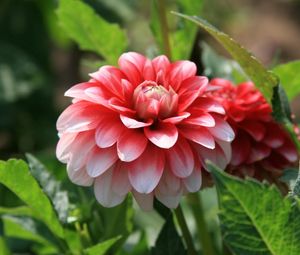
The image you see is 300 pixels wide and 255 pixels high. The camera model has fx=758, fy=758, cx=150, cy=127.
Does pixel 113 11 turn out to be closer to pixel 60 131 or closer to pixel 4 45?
pixel 4 45

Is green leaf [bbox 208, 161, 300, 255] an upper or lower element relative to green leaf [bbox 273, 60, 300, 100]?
lower

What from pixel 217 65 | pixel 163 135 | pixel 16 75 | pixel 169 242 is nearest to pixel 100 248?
pixel 169 242

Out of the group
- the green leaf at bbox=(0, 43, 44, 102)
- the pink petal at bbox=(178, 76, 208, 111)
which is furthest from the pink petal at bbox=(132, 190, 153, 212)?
the green leaf at bbox=(0, 43, 44, 102)

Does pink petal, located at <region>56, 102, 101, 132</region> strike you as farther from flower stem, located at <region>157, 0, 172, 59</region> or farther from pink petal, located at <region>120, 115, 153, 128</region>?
flower stem, located at <region>157, 0, 172, 59</region>

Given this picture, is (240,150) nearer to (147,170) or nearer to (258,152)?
(258,152)

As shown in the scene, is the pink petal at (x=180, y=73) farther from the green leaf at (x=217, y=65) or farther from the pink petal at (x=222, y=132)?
the green leaf at (x=217, y=65)

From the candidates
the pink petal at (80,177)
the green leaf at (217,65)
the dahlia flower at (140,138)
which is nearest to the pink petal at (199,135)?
the dahlia flower at (140,138)
